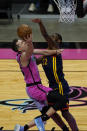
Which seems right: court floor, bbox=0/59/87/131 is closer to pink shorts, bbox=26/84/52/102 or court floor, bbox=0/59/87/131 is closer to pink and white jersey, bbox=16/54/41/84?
pink shorts, bbox=26/84/52/102

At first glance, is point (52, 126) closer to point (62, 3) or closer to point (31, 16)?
point (62, 3)

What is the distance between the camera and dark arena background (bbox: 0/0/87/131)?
6.61 metres

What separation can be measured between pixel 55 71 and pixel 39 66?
4838 millimetres

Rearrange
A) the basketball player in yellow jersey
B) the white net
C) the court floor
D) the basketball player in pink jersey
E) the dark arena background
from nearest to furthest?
the basketball player in pink jersey, the basketball player in yellow jersey, the court floor, the dark arena background, the white net

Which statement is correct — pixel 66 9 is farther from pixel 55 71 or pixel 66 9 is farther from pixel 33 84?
pixel 33 84

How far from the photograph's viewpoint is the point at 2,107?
6.99 metres

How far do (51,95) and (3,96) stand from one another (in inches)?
105

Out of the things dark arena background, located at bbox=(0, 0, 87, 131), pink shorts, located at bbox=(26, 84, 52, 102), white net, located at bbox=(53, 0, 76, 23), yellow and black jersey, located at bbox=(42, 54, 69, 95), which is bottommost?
dark arena background, located at bbox=(0, 0, 87, 131)

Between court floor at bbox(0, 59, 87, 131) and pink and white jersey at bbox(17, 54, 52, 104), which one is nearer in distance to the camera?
pink and white jersey at bbox(17, 54, 52, 104)

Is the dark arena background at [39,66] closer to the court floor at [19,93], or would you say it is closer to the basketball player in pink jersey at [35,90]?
the court floor at [19,93]

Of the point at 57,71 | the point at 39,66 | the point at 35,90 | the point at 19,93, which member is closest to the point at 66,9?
the point at 39,66

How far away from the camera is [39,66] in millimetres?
10094

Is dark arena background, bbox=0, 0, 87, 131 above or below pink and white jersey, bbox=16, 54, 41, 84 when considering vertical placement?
→ below

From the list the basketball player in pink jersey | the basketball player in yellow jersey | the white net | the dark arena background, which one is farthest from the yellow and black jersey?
the white net
